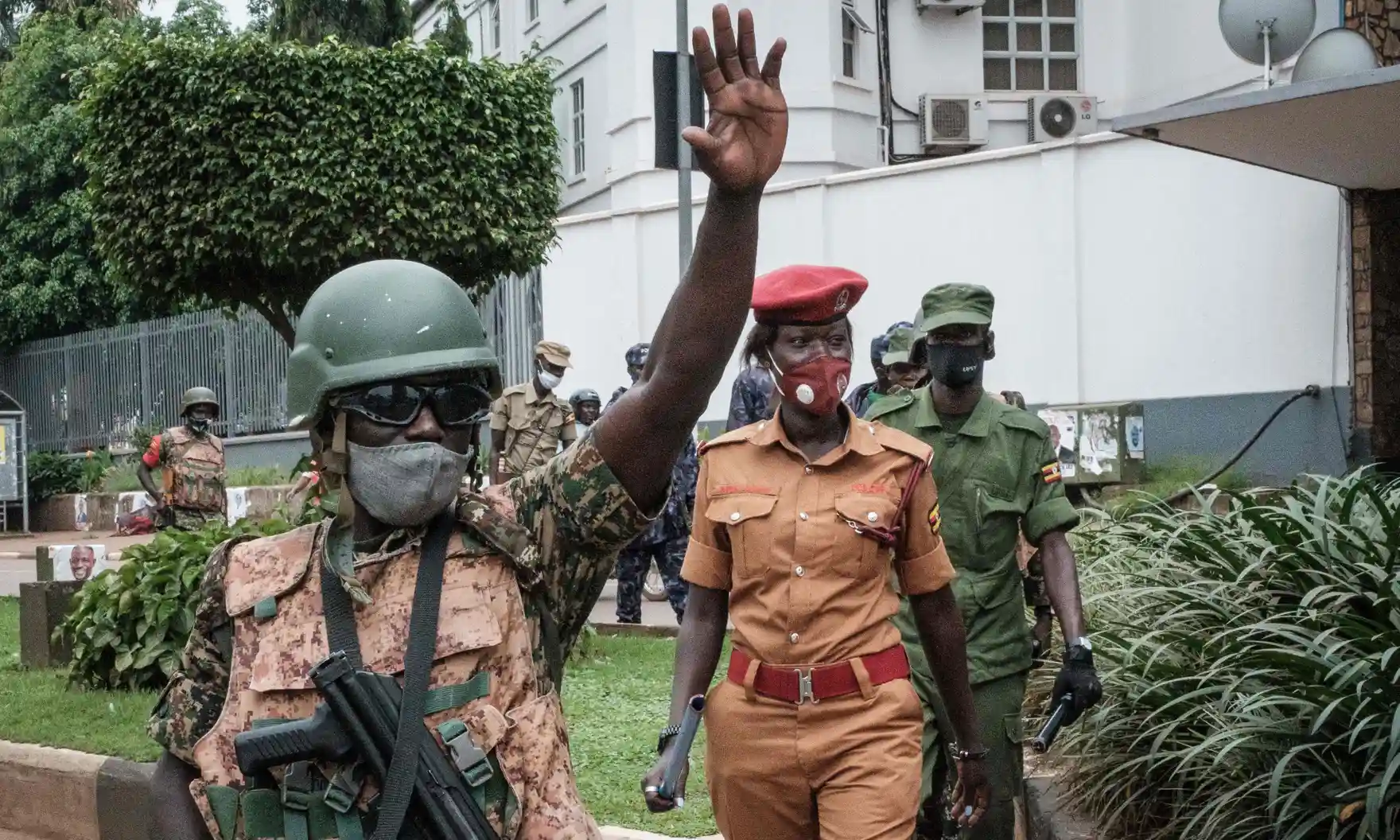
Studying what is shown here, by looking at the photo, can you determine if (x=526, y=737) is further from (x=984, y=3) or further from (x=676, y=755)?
(x=984, y=3)

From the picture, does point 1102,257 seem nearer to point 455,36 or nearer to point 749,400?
point 749,400

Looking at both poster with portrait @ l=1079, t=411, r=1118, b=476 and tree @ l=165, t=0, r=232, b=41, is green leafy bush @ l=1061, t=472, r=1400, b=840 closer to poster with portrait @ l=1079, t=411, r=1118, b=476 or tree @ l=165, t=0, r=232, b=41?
poster with portrait @ l=1079, t=411, r=1118, b=476

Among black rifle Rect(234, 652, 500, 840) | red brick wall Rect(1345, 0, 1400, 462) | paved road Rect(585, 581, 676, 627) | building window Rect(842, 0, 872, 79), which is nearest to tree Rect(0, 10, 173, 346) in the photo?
building window Rect(842, 0, 872, 79)

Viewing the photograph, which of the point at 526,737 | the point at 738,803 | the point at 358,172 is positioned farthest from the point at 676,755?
the point at 358,172

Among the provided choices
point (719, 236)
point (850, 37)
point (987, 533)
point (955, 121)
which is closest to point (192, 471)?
point (987, 533)

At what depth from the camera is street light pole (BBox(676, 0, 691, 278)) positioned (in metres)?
10.3

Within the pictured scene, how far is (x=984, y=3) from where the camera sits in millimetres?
24953

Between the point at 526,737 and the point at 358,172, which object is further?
the point at 358,172

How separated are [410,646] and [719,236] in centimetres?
72

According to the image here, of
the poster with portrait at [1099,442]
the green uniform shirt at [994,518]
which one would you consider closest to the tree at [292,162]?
the poster with portrait at [1099,442]

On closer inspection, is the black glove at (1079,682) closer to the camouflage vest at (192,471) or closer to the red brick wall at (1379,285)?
the red brick wall at (1379,285)

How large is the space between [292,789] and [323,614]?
249 millimetres

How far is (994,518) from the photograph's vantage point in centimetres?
501

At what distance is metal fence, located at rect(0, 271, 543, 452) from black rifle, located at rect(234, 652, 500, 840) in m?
18.3
